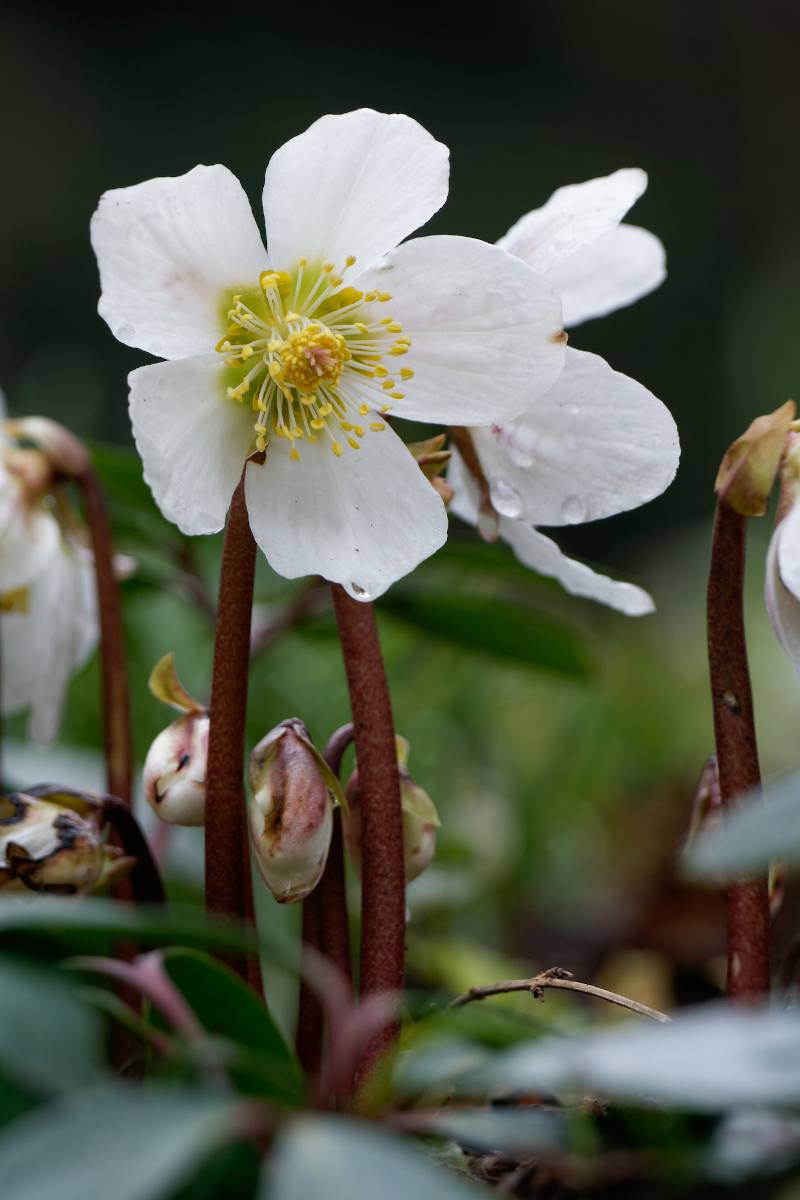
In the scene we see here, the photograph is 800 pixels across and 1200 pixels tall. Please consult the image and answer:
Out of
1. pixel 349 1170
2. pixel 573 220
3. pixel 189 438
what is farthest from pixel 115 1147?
pixel 573 220

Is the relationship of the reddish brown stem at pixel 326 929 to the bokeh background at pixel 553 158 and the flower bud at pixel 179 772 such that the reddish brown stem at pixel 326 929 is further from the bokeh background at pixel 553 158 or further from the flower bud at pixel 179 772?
the bokeh background at pixel 553 158

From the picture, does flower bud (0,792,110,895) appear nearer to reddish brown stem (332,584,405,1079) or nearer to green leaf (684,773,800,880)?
reddish brown stem (332,584,405,1079)

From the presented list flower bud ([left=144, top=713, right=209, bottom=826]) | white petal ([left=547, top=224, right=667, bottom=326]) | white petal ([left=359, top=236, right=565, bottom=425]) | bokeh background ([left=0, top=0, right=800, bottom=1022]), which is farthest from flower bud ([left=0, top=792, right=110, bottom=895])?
bokeh background ([left=0, top=0, right=800, bottom=1022])

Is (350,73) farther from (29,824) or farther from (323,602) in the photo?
(29,824)

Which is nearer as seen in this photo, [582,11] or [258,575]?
[258,575]

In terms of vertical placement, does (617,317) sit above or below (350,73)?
below

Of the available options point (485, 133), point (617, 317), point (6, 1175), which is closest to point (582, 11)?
point (485, 133)

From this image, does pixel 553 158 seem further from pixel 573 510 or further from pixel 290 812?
pixel 290 812

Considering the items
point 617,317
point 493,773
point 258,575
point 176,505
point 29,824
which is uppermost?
point 176,505
